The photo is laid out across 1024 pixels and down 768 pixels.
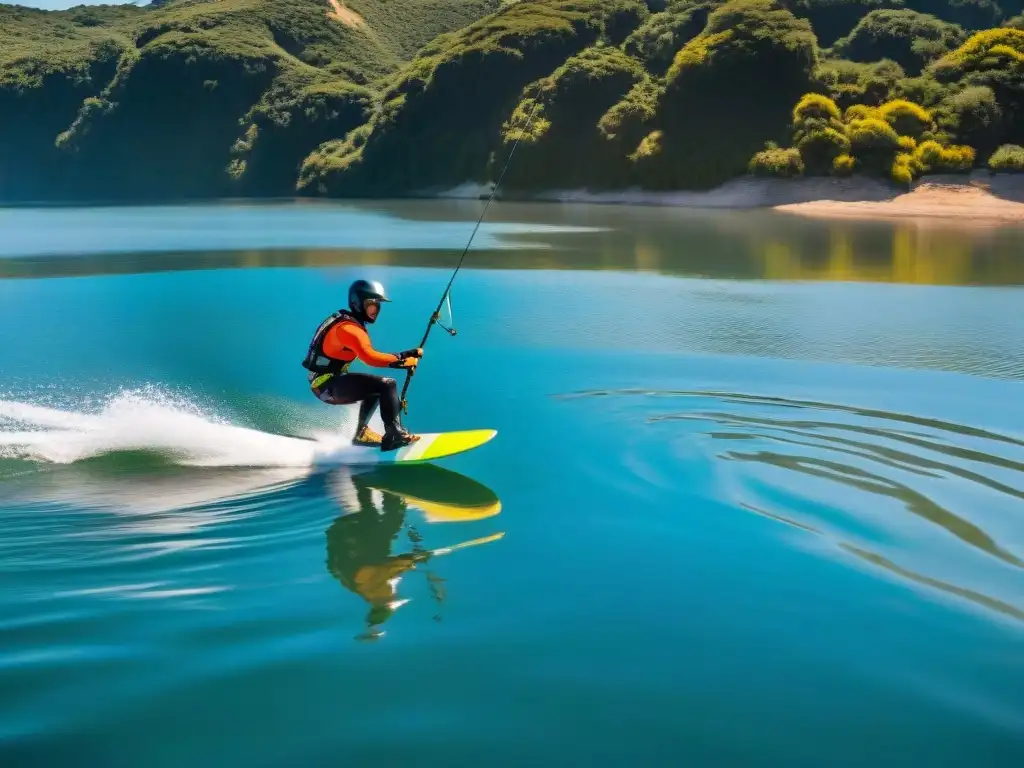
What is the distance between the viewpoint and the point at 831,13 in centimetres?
9725

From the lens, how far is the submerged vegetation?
242 feet

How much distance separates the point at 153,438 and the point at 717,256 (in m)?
27.1

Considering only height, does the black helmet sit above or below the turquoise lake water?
above

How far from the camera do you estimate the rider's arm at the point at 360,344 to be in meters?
10.5

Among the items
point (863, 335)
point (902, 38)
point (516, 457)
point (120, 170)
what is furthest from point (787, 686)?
point (120, 170)

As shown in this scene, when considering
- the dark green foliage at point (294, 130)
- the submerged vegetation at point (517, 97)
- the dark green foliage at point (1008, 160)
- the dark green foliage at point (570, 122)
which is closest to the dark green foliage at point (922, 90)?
the submerged vegetation at point (517, 97)

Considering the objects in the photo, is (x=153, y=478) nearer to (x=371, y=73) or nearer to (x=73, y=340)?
(x=73, y=340)

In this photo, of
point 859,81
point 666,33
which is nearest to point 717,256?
point 859,81

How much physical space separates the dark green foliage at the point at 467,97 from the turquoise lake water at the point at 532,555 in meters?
85.1

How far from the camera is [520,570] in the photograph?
8.27 meters

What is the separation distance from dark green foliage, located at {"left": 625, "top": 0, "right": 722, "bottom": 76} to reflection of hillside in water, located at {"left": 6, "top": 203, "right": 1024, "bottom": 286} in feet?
152

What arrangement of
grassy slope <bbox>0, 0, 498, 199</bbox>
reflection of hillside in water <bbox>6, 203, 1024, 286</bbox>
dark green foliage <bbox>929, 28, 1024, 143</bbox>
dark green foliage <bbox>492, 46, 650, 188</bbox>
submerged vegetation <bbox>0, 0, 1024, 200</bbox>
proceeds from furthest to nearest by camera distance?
grassy slope <bbox>0, 0, 498, 199</bbox> → dark green foliage <bbox>492, 46, 650, 188</bbox> → submerged vegetation <bbox>0, 0, 1024, 200</bbox> → dark green foliage <bbox>929, 28, 1024, 143</bbox> → reflection of hillside in water <bbox>6, 203, 1024, 286</bbox>

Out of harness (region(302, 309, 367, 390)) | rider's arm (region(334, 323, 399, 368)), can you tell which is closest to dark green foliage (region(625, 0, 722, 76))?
harness (region(302, 309, 367, 390))

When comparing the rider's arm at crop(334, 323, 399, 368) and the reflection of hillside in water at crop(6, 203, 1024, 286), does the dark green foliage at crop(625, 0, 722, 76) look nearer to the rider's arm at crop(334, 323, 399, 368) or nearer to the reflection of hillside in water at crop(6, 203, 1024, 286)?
the reflection of hillside in water at crop(6, 203, 1024, 286)
